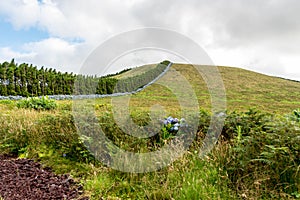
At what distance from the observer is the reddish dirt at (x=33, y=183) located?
388 centimetres

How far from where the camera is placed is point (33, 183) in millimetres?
4273

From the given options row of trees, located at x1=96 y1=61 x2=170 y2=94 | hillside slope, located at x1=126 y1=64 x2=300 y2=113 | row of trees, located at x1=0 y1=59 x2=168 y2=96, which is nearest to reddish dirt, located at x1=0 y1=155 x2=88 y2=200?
hillside slope, located at x1=126 y1=64 x2=300 y2=113

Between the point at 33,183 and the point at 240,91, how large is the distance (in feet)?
97.7

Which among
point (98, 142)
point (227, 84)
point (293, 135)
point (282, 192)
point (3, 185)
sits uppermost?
point (227, 84)

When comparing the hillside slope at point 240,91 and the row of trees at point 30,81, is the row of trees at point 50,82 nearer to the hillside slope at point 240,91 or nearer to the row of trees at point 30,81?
the row of trees at point 30,81

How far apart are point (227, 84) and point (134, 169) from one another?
32.0m

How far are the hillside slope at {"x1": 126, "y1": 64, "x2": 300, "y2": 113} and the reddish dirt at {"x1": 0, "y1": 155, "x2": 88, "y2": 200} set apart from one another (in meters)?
17.9

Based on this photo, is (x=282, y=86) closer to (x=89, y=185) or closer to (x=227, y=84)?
(x=227, y=84)

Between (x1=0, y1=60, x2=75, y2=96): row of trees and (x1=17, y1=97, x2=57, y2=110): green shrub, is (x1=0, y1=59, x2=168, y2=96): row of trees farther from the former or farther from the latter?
(x1=17, y1=97, x2=57, y2=110): green shrub

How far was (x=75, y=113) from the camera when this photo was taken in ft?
20.0

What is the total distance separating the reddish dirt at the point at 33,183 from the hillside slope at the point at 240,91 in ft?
58.8

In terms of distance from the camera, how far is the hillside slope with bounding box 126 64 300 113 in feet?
82.1

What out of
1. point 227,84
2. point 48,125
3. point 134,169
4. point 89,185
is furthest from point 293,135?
point 227,84

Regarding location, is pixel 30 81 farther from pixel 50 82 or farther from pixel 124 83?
pixel 124 83
